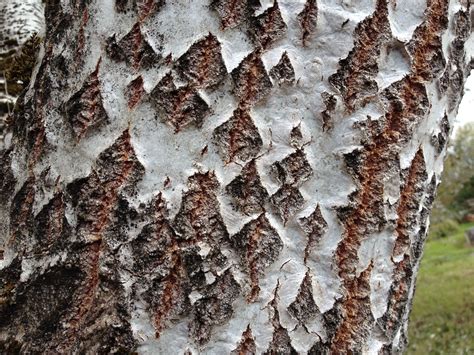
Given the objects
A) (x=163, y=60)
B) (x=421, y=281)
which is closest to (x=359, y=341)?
(x=163, y=60)

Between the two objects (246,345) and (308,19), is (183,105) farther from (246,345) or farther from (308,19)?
(246,345)

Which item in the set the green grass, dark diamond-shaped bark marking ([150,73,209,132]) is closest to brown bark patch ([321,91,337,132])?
dark diamond-shaped bark marking ([150,73,209,132])

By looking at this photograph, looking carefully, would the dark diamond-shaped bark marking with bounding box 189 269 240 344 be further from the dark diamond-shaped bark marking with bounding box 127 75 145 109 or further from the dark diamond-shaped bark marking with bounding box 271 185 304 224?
the dark diamond-shaped bark marking with bounding box 127 75 145 109

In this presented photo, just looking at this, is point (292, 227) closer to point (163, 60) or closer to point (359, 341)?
point (359, 341)

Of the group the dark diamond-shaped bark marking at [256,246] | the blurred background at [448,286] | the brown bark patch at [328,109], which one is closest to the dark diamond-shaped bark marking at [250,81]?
the brown bark patch at [328,109]

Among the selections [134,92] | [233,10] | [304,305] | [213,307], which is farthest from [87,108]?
[304,305]
